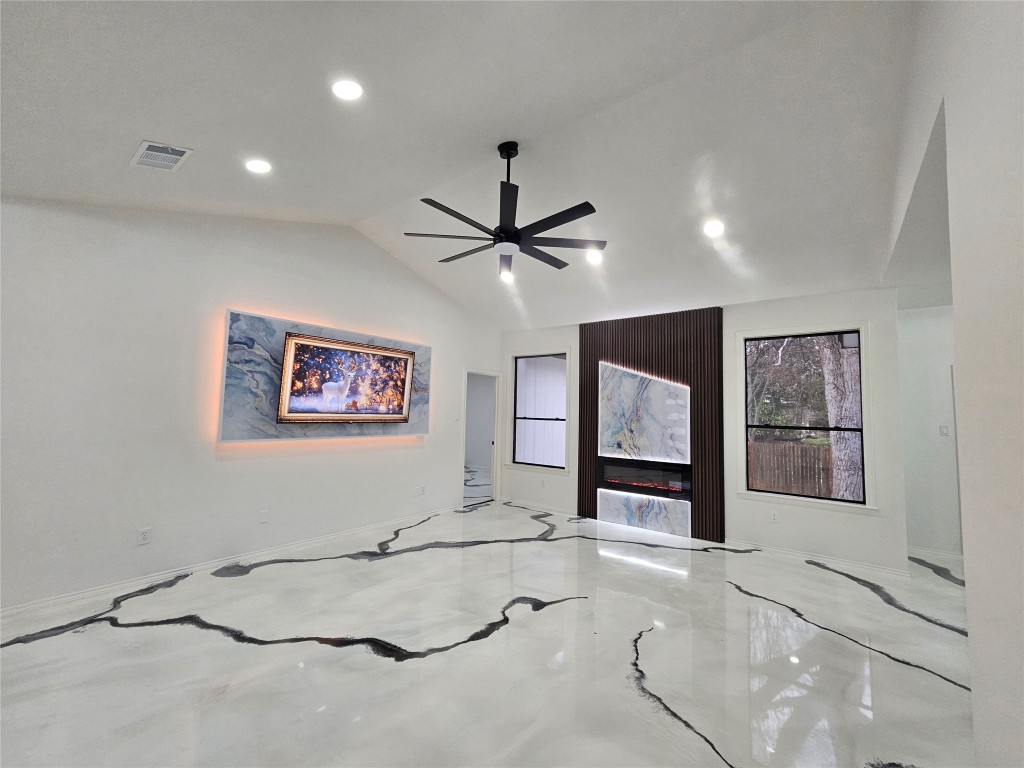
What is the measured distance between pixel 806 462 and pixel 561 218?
3.74m

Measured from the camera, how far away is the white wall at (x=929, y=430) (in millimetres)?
4707

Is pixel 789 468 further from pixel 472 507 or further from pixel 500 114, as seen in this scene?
pixel 500 114

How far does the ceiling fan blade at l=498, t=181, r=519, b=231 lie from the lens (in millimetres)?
2900

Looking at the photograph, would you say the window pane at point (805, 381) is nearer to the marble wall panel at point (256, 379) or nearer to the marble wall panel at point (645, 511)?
the marble wall panel at point (645, 511)

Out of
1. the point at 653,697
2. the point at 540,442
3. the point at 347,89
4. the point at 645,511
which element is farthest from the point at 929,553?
the point at 347,89

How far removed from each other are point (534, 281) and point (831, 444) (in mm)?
3513

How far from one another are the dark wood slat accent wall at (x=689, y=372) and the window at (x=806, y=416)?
0.35 meters

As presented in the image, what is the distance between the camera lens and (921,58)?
6.50ft

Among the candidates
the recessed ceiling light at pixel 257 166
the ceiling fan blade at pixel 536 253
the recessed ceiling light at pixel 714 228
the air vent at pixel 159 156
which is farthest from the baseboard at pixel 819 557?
the air vent at pixel 159 156

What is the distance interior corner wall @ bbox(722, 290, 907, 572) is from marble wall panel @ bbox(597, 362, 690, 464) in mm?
533

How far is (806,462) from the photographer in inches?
187

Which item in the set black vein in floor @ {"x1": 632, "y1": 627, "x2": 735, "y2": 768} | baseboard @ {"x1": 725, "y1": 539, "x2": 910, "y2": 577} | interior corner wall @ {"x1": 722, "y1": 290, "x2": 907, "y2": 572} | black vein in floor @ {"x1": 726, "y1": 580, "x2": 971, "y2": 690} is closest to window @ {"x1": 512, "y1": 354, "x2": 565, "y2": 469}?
interior corner wall @ {"x1": 722, "y1": 290, "x2": 907, "y2": 572}

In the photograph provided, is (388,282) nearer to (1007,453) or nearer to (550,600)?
(550,600)

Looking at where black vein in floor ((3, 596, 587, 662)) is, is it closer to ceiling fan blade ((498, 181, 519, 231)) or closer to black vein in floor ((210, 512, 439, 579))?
black vein in floor ((210, 512, 439, 579))
